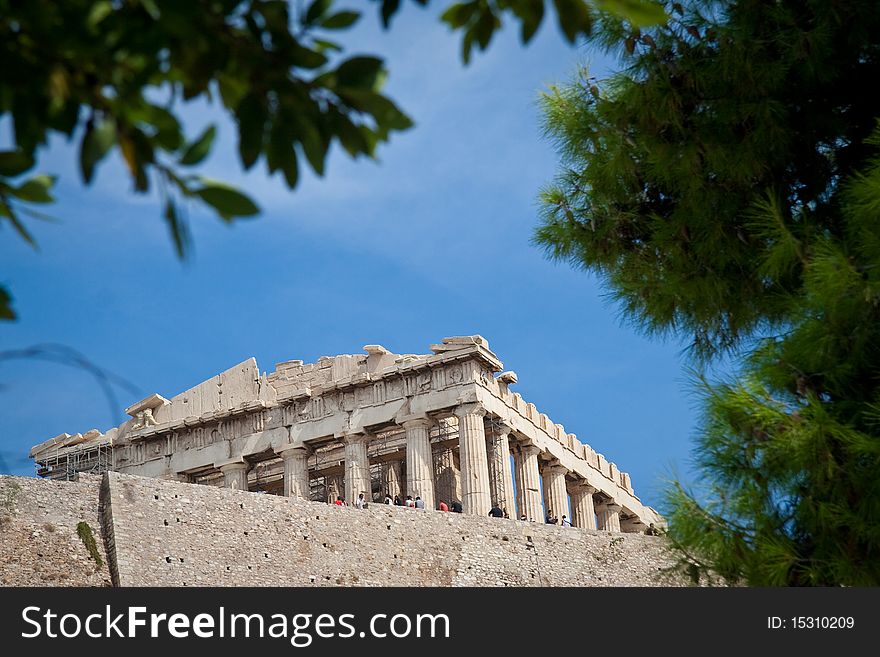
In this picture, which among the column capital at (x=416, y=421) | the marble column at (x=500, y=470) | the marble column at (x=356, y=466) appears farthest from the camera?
the marble column at (x=356, y=466)

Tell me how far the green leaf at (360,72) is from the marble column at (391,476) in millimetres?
34811

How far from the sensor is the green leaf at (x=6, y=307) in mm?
3820

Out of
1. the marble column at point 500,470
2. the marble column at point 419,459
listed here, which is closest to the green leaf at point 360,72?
the marble column at point 419,459

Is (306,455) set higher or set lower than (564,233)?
higher

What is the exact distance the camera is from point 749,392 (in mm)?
8414

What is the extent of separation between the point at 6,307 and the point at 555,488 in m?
35.1

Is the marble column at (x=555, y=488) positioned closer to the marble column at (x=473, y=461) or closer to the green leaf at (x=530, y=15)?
the marble column at (x=473, y=461)

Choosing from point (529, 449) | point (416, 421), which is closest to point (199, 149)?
point (416, 421)

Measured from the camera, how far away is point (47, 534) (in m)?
22.0

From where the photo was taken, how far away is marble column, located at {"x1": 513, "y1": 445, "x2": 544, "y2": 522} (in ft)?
114

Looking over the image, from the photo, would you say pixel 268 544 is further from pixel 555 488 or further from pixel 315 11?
pixel 315 11
